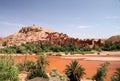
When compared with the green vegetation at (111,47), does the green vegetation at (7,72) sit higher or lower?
lower

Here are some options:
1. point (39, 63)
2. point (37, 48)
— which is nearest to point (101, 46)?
point (37, 48)

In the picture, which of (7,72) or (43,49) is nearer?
(7,72)

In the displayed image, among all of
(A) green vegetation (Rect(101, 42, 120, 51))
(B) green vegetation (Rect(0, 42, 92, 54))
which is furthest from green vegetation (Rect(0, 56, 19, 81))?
(A) green vegetation (Rect(101, 42, 120, 51))

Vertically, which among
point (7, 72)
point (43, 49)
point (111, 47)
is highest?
point (111, 47)

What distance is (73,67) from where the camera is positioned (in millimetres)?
49281

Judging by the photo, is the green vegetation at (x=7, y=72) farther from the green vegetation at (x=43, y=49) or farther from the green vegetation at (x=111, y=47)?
the green vegetation at (x=111, y=47)

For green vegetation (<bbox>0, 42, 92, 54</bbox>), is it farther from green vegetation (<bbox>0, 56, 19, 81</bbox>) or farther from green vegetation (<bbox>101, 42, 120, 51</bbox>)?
green vegetation (<bbox>0, 56, 19, 81</bbox>)

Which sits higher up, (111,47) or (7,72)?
(111,47)

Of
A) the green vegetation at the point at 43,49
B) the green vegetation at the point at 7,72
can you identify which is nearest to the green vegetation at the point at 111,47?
the green vegetation at the point at 43,49

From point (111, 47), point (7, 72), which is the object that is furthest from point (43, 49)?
point (7, 72)

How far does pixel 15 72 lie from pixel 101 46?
5838 inches

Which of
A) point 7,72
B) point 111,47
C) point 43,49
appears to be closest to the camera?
point 7,72

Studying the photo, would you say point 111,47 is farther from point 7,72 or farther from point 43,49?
point 7,72

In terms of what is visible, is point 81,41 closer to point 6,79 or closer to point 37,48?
point 37,48
